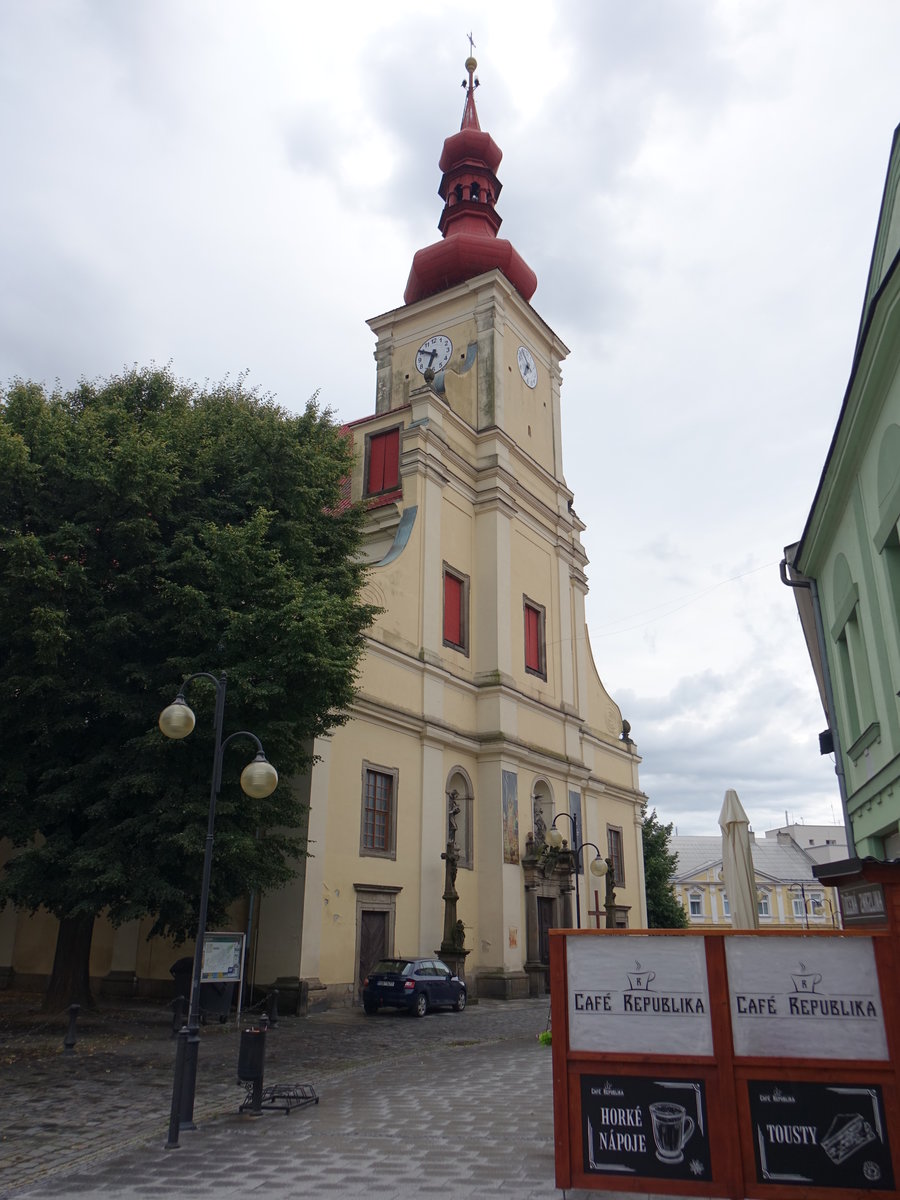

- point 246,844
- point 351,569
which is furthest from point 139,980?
point 351,569

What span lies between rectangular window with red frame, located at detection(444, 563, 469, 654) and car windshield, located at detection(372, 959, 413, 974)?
32.8 feet

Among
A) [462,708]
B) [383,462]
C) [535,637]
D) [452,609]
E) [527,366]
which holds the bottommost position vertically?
[462,708]

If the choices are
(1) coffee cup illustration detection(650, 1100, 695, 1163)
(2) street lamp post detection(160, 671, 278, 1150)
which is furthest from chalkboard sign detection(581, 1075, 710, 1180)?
(2) street lamp post detection(160, 671, 278, 1150)

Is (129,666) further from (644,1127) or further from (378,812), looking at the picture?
(644,1127)

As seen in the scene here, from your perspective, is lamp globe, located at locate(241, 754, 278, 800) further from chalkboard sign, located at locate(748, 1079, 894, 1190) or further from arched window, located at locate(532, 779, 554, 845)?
arched window, located at locate(532, 779, 554, 845)

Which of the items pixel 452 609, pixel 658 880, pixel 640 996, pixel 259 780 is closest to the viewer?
pixel 640 996

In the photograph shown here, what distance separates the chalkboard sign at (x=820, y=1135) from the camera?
17.8 ft

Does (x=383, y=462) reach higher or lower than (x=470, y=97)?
lower

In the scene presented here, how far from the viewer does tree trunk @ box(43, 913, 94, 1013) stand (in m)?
16.6

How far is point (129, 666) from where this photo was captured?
15453 millimetres

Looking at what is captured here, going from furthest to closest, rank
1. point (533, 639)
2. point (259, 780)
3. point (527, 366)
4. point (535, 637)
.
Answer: point (527, 366) < point (535, 637) < point (533, 639) < point (259, 780)

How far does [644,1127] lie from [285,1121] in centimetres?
464

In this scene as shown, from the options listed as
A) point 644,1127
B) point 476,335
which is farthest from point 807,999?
point 476,335

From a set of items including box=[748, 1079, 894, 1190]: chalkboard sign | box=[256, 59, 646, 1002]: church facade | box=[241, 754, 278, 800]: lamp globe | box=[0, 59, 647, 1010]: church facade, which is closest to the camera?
box=[748, 1079, 894, 1190]: chalkboard sign
